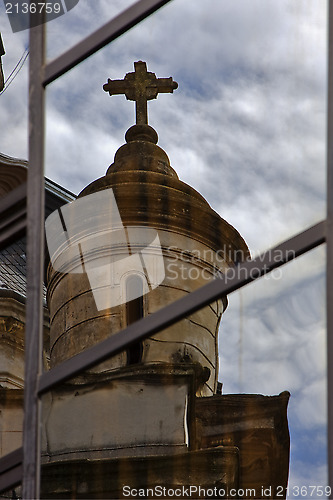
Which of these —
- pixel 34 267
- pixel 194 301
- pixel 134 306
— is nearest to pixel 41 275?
pixel 34 267

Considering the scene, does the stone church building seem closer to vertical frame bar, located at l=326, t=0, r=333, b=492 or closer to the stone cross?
the stone cross

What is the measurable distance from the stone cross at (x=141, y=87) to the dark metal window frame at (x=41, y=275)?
48.0 feet

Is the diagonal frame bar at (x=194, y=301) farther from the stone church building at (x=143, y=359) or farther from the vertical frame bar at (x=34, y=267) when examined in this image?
the stone church building at (x=143, y=359)

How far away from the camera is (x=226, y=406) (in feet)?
62.6

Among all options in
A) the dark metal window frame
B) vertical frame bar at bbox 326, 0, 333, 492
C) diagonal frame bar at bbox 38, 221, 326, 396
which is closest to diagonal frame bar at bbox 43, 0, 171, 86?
the dark metal window frame

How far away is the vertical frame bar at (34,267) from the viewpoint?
5820mm

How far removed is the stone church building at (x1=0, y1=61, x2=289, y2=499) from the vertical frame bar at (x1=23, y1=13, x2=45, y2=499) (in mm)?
10344

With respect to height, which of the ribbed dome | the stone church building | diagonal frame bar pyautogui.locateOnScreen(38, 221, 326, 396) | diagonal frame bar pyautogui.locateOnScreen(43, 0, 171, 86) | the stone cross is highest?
the stone cross

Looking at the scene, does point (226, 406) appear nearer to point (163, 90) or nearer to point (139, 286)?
point (139, 286)

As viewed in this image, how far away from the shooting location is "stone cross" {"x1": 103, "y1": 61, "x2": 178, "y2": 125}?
2106cm

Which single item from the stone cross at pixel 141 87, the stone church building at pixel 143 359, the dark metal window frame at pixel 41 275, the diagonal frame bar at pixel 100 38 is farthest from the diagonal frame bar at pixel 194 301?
the stone cross at pixel 141 87

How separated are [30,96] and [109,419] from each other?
12.6 metres

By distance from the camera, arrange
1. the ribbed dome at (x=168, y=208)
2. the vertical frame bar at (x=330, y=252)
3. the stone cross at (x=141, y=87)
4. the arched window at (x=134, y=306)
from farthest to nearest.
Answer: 1. the stone cross at (x=141, y=87)
2. the ribbed dome at (x=168, y=208)
3. the arched window at (x=134, y=306)
4. the vertical frame bar at (x=330, y=252)

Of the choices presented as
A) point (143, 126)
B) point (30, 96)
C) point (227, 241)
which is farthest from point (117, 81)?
point (30, 96)
